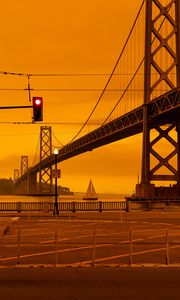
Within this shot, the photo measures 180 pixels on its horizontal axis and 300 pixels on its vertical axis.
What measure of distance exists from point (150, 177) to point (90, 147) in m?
15.6

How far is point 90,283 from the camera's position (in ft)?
42.4

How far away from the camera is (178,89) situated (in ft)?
193

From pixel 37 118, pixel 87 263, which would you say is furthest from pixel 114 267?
pixel 37 118

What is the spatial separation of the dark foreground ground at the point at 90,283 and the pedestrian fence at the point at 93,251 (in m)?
1.34

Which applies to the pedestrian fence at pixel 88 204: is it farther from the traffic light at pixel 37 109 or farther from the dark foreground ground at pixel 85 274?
the dark foreground ground at pixel 85 274

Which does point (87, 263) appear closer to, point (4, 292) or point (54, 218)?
point (4, 292)

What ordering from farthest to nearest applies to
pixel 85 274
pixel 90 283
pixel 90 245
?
pixel 90 245 → pixel 85 274 → pixel 90 283

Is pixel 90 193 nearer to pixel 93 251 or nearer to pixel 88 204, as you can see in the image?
pixel 88 204

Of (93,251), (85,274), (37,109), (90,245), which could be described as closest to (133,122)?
(37,109)

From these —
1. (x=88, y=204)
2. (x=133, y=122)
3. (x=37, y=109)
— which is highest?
(x=133, y=122)

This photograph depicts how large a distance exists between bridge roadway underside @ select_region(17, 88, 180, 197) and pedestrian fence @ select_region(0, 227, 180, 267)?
36.5m

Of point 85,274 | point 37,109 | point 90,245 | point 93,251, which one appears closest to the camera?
point 85,274

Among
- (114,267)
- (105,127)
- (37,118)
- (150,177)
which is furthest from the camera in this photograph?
(105,127)

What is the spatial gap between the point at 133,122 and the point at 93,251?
54369 millimetres
